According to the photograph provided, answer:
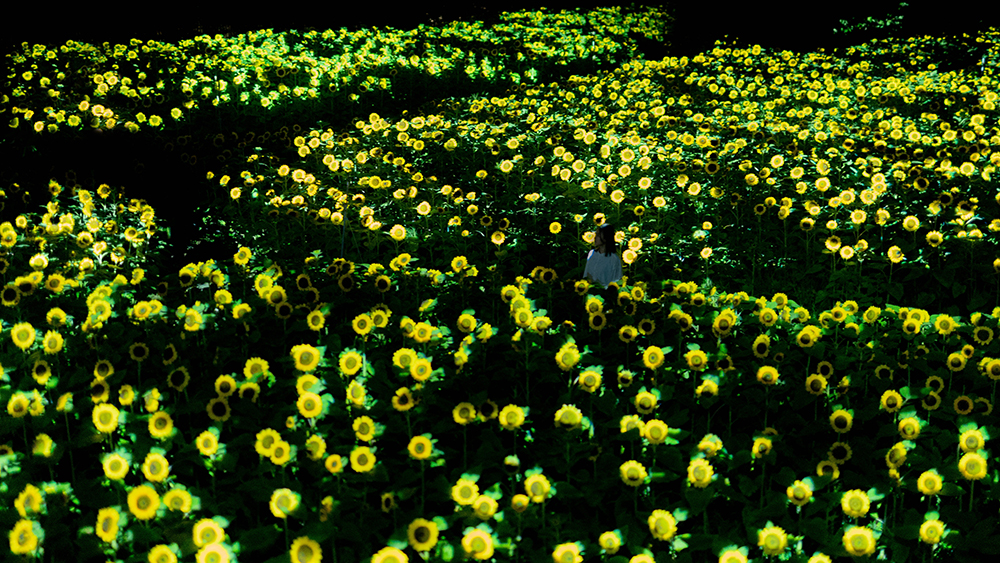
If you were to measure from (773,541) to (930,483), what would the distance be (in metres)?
0.66

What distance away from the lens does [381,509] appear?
7.79 feet

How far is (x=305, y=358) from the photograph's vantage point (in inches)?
110

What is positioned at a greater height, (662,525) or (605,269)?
(605,269)

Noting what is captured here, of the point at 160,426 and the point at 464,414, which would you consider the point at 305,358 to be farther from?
the point at 464,414

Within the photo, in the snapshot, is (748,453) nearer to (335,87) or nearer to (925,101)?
(925,101)

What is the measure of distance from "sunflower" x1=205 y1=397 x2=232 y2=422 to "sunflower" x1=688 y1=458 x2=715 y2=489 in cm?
177

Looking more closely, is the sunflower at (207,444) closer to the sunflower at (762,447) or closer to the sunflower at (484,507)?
the sunflower at (484,507)

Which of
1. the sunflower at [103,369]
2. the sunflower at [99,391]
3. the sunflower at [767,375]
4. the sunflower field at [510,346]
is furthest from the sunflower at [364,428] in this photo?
the sunflower at [767,375]

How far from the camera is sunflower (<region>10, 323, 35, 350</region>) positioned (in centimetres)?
286

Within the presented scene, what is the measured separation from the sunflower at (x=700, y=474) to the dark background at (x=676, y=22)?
450 inches

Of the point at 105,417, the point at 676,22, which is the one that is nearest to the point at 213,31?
the point at 676,22

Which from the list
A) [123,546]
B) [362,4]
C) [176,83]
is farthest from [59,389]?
Result: [362,4]

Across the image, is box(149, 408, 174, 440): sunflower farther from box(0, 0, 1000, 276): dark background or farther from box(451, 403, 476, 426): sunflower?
box(0, 0, 1000, 276): dark background

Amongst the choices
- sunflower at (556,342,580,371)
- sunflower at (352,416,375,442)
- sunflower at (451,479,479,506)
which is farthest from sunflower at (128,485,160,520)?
sunflower at (556,342,580,371)
